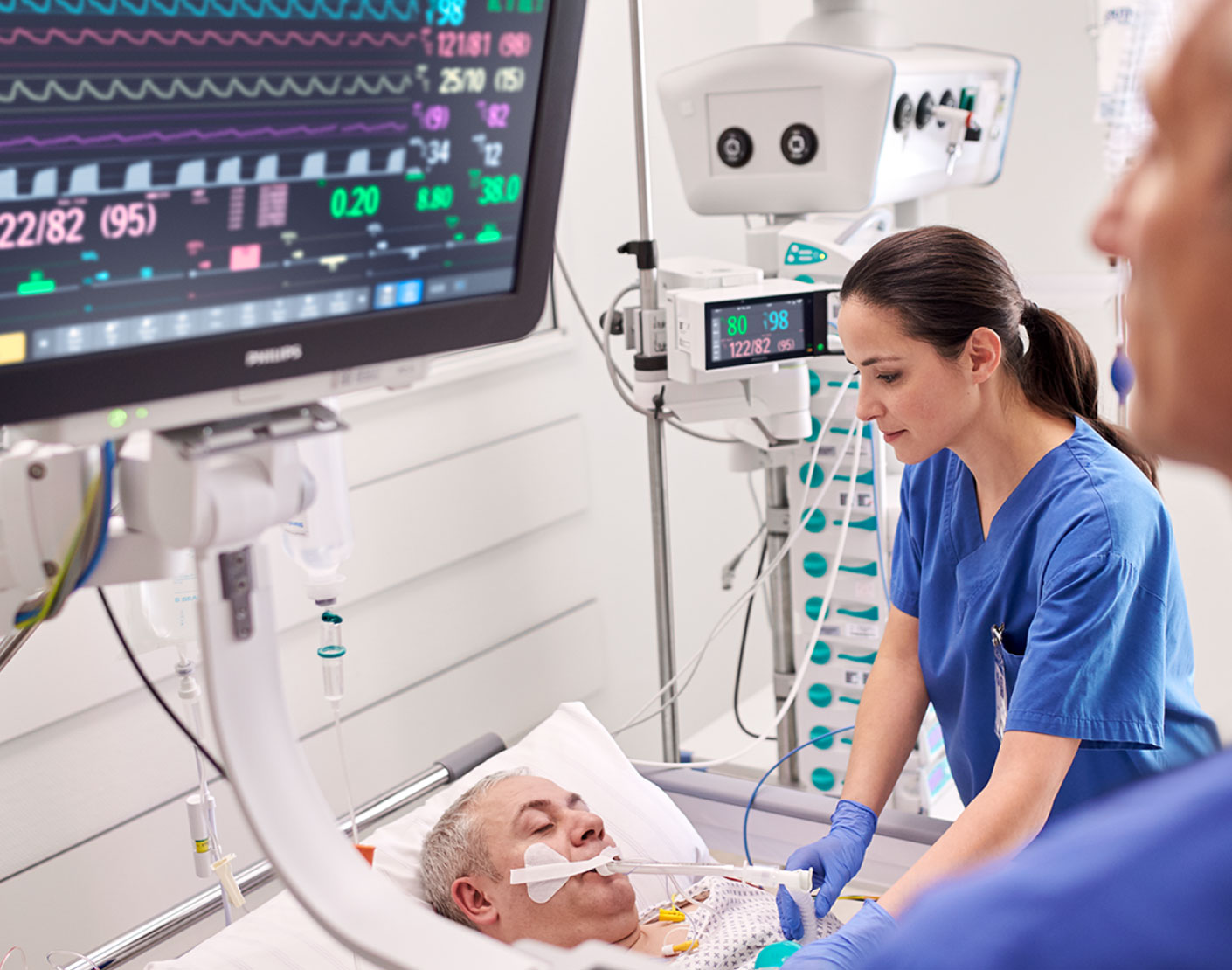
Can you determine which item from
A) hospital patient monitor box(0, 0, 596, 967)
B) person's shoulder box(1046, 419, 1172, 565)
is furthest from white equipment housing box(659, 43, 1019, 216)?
hospital patient monitor box(0, 0, 596, 967)

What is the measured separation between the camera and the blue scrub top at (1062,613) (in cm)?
169

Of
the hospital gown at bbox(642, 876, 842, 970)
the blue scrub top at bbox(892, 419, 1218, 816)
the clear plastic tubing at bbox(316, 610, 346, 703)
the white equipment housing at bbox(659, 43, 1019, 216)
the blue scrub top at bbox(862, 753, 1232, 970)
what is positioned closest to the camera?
the blue scrub top at bbox(862, 753, 1232, 970)

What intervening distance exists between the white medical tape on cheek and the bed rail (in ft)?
0.88

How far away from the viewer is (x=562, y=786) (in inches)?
89.8

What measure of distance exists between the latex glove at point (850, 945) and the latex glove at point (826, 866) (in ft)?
0.54

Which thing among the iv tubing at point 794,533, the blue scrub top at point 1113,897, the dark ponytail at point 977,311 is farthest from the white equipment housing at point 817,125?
the blue scrub top at point 1113,897

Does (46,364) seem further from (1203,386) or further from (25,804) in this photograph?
(25,804)

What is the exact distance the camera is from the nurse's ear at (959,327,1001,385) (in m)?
1.82

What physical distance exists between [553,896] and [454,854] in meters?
0.18

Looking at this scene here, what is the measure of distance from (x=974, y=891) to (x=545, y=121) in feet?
2.23

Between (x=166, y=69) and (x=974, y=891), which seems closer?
(x=974, y=891)

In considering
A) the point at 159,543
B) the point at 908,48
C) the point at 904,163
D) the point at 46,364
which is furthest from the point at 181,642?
the point at 908,48

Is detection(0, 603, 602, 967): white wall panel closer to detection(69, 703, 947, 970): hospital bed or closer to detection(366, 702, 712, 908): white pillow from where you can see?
detection(69, 703, 947, 970): hospital bed

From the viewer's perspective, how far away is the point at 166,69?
0.77 m
